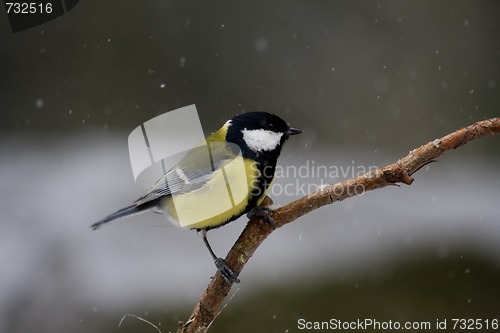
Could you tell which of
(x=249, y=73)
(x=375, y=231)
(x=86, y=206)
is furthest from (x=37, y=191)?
(x=375, y=231)

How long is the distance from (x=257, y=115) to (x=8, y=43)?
347 cm

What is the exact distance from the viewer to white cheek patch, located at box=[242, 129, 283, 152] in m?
2.21

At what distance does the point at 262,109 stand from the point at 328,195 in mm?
3589

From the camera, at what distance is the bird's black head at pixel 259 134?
2209mm

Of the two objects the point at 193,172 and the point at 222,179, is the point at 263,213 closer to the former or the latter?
the point at 222,179

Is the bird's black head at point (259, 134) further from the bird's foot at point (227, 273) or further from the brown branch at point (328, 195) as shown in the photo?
the bird's foot at point (227, 273)

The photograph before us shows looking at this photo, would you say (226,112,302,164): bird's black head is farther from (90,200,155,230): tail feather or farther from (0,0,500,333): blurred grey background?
(0,0,500,333): blurred grey background

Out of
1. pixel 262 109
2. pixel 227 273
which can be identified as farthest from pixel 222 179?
pixel 262 109

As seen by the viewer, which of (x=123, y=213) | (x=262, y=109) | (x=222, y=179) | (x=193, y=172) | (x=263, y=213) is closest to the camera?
(x=263, y=213)

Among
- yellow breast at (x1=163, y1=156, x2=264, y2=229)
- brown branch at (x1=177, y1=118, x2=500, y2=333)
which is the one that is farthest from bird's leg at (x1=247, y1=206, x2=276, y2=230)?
yellow breast at (x1=163, y1=156, x2=264, y2=229)

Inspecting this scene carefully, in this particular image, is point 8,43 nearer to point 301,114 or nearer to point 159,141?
point 159,141

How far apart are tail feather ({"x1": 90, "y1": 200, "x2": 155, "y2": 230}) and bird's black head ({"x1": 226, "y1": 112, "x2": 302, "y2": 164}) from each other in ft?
1.38

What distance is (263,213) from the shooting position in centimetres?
177

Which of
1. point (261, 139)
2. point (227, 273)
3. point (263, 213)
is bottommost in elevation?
point (227, 273)
